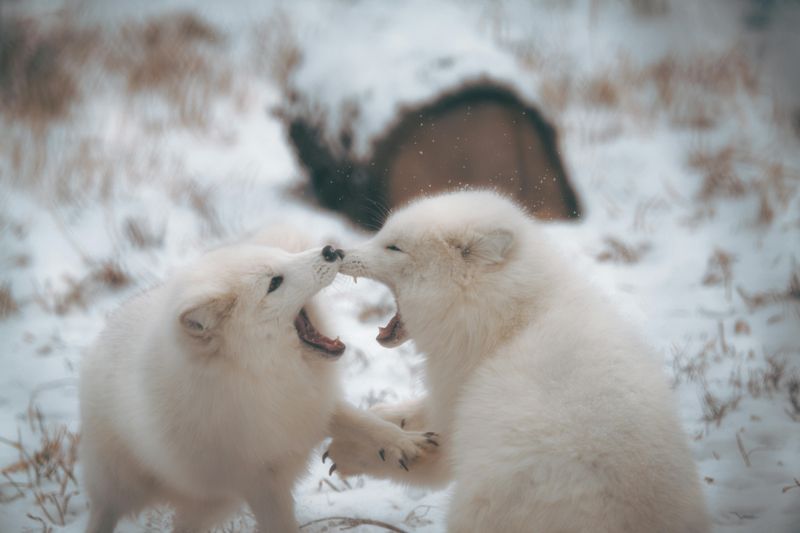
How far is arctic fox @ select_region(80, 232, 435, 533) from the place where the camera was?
2.18 m

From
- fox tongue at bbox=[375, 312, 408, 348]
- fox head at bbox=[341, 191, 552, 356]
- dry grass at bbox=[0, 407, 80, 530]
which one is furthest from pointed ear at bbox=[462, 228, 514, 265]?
dry grass at bbox=[0, 407, 80, 530]

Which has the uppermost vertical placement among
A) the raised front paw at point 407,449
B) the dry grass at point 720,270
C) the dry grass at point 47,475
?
the raised front paw at point 407,449

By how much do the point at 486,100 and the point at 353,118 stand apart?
916 millimetres

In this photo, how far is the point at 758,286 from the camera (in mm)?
4012

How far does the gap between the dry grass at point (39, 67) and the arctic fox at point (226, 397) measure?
4.31 m

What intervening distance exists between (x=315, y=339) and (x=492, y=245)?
0.66 m

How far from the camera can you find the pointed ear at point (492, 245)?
2.31 m

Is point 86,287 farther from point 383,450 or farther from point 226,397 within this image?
point 383,450

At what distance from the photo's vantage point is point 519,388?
6.61ft

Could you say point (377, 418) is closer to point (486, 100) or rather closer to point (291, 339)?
point (291, 339)

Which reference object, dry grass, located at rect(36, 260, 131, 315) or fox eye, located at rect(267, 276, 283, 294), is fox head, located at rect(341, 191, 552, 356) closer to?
fox eye, located at rect(267, 276, 283, 294)

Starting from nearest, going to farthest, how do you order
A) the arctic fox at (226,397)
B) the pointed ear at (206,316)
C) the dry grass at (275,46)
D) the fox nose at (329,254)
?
the pointed ear at (206,316) → the arctic fox at (226,397) → the fox nose at (329,254) → the dry grass at (275,46)

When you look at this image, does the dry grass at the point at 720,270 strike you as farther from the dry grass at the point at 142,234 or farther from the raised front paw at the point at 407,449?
the dry grass at the point at 142,234

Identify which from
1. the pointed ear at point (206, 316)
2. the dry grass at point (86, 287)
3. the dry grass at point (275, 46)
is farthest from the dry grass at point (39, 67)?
the pointed ear at point (206, 316)
